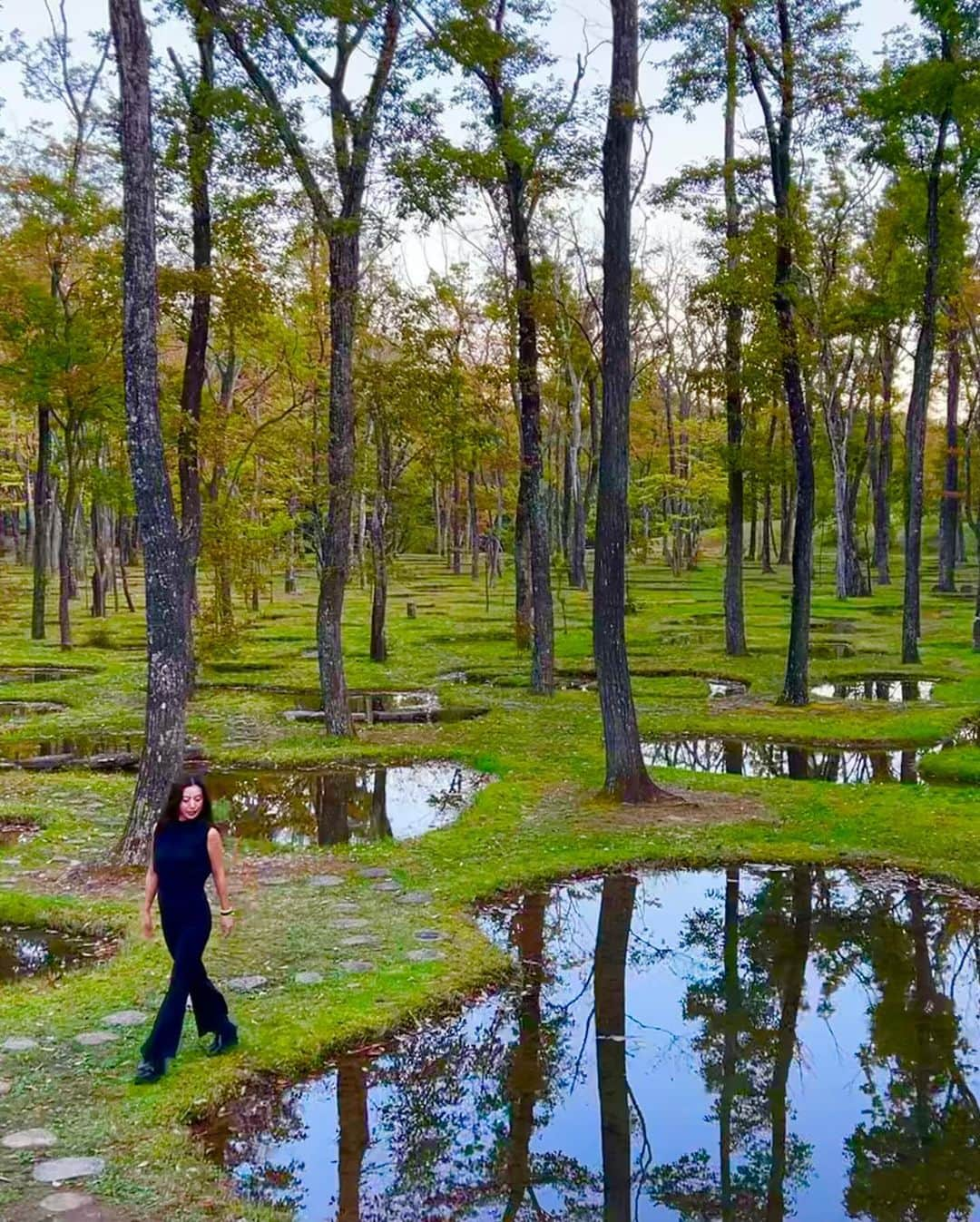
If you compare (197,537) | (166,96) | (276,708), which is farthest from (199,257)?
(276,708)

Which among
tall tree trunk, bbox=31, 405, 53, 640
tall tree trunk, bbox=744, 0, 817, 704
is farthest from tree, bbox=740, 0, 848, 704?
tall tree trunk, bbox=31, 405, 53, 640

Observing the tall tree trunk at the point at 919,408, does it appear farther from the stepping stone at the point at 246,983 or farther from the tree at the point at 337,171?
the stepping stone at the point at 246,983

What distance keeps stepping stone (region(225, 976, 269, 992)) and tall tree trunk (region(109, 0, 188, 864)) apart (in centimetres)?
331

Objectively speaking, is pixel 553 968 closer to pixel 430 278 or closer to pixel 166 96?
pixel 166 96

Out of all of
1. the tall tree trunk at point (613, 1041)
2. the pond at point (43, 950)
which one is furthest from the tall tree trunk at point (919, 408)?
the pond at point (43, 950)

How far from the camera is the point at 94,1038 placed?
6762mm

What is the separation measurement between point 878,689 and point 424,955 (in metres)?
16.1

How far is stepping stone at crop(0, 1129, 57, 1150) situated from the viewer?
5449 mm

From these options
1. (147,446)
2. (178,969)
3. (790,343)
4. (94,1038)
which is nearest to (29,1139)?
(178,969)

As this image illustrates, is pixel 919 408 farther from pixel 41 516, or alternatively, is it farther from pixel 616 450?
pixel 41 516

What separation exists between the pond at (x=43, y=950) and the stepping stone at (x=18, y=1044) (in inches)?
60.2

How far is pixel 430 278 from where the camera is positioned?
109 ft

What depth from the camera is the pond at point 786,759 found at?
15.1 m

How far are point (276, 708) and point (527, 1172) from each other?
15.2 meters
